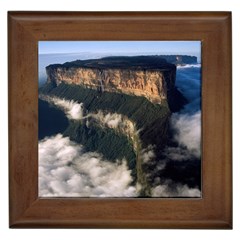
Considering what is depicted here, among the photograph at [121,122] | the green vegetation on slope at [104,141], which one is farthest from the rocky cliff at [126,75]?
the green vegetation on slope at [104,141]

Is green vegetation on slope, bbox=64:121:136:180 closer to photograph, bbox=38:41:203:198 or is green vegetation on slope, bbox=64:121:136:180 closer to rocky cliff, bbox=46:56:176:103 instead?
photograph, bbox=38:41:203:198

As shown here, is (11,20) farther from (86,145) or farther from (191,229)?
(191,229)

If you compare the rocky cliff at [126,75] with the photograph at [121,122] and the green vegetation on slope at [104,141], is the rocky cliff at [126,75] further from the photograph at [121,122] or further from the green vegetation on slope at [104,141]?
the green vegetation on slope at [104,141]

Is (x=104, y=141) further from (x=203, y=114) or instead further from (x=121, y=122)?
(x=203, y=114)

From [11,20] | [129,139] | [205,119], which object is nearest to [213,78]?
[205,119]

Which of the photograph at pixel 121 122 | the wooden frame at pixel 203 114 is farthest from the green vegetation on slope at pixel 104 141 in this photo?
the wooden frame at pixel 203 114

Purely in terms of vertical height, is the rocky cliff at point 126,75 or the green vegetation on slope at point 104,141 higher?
the rocky cliff at point 126,75

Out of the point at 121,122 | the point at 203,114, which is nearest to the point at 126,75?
the point at 121,122
